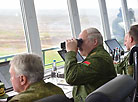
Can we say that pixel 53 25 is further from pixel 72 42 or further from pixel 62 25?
pixel 72 42

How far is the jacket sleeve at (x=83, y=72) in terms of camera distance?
1.74 m

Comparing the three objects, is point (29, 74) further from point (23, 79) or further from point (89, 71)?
point (89, 71)

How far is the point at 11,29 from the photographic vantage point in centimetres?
297

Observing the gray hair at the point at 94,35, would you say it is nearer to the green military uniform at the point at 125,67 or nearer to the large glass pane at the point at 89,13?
the green military uniform at the point at 125,67

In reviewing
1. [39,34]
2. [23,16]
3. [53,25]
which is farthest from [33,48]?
[53,25]

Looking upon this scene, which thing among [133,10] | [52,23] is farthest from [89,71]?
[133,10]

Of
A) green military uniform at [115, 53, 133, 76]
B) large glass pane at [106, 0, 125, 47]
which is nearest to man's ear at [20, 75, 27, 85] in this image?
green military uniform at [115, 53, 133, 76]

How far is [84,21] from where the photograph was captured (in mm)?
4066

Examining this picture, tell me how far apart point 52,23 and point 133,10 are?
9.70ft

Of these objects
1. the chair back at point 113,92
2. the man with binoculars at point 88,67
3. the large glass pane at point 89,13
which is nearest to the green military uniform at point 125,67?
the man with binoculars at point 88,67

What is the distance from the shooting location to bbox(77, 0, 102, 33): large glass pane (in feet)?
13.2

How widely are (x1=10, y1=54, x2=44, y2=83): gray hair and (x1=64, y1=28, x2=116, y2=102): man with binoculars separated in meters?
0.43

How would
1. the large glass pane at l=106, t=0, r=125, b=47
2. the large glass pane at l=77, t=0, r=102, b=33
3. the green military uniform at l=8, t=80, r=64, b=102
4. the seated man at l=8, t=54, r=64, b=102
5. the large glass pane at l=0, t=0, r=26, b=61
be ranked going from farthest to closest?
the large glass pane at l=106, t=0, r=125, b=47 < the large glass pane at l=77, t=0, r=102, b=33 < the large glass pane at l=0, t=0, r=26, b=61 < the seated man at l=8, t=54, r=64, b=102 < the green military uniform at l=8, t=80, r=64, b=102

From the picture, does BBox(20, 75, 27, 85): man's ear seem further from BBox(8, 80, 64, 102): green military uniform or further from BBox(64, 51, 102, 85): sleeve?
BBox(64, 51, 102, 85): sleeve
